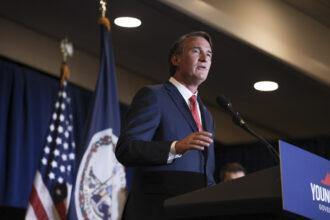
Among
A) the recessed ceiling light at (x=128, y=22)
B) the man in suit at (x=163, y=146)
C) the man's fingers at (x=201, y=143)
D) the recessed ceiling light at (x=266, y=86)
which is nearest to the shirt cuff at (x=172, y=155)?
the man in suit at (x=163, y=146)

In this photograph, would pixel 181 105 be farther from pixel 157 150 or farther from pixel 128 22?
pixel 128 22

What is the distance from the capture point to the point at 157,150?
218 cm

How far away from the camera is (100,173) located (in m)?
4.14

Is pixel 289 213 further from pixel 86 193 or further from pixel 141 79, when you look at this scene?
pixel 141 79

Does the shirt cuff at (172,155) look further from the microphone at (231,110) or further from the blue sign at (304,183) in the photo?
the blue sign at (304,183)

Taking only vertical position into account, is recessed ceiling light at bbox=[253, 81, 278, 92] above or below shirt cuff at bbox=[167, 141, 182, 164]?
above

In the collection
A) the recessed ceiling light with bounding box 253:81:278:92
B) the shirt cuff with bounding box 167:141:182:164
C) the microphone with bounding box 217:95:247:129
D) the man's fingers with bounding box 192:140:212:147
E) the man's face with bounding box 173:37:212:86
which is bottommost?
the man's fingers with bounding box 192:140:212:147

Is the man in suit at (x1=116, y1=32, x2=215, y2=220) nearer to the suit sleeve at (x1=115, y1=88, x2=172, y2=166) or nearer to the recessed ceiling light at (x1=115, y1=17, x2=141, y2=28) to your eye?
the suit sleeve at (x1=115, y1=88, x2=172, y2=166)

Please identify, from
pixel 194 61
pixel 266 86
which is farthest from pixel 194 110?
pixel 266 86

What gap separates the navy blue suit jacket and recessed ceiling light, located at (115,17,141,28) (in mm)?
2575

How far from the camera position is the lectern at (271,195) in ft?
5.95

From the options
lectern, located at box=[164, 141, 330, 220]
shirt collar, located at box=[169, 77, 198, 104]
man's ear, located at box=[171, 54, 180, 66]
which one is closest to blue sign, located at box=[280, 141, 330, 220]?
lectern, located at box=[164, 141, 330, 220]

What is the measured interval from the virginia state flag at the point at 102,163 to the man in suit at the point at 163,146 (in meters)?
1.67

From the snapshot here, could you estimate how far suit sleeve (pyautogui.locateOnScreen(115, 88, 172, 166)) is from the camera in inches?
85.7
